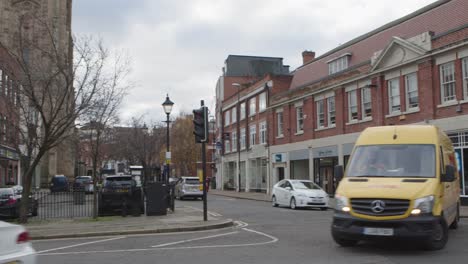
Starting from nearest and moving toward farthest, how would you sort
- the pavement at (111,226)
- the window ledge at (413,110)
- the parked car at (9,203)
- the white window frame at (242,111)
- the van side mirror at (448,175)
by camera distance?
1. the van side mirror at (448,175)
2. the pavement at (111,226)
3. the parked car at (9,203)
4. the window ledge at (413,110)
5. the white window frame at (242,111)

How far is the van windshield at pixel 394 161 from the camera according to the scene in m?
10.3

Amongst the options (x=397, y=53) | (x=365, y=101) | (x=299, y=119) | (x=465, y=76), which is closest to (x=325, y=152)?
(x=299, y=119)

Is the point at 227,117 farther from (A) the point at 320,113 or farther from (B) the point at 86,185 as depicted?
(A) the point at 320,113

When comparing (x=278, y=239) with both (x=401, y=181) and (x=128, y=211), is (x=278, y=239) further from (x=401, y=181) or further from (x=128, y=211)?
(x=128, y=211)

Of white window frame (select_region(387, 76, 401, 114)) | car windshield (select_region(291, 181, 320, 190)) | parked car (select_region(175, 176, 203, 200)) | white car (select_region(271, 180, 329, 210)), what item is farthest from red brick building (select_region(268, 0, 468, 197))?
parked car (select_region(175, 176, 203, 200))

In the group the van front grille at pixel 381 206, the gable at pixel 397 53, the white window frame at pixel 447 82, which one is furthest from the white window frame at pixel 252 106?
the van front grille at pixel 381 206

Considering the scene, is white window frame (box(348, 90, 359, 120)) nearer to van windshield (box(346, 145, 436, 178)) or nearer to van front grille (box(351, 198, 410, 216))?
van windshield (box(346, 145, 436, 178))

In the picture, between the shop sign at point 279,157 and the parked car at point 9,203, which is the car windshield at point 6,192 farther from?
the shop sign at point 279,157

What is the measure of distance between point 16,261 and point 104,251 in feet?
17.2

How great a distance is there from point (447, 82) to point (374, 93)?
5381 millimetres

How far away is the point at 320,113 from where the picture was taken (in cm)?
3497

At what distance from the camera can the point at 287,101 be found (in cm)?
3878

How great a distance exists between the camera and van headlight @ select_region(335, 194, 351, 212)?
9.60 m

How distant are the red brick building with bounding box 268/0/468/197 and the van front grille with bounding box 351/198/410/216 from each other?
15.7 meters
